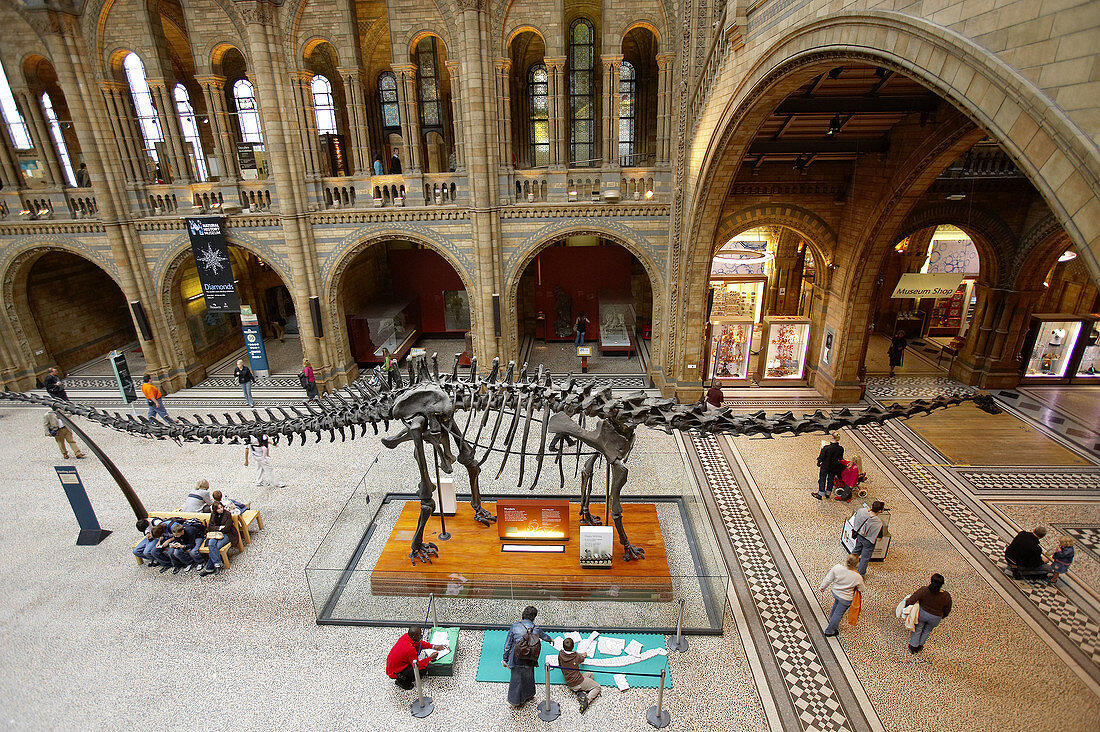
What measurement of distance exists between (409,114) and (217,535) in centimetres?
1083

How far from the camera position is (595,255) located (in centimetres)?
1900

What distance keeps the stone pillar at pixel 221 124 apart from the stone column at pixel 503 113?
24.5 ft

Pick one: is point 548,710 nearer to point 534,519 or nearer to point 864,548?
point 534,519

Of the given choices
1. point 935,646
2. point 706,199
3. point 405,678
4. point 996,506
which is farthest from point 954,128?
point 405,678

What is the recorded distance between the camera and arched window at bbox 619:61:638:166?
57.8ft

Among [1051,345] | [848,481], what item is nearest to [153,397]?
[848,481]

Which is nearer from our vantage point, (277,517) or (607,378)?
(277,517)

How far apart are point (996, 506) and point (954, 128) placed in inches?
286

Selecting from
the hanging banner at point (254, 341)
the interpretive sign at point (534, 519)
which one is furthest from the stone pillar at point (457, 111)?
the interpretive sign at point (534, 519)

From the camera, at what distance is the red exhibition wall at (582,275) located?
18969 mm

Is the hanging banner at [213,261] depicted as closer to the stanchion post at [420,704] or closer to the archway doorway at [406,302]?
the archway doorway at [406,302]

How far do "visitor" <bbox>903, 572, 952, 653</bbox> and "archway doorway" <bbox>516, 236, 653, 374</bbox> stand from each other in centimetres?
1132

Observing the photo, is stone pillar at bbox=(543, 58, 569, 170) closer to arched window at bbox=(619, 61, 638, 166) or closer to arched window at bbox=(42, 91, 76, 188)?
arched window at bbox=(619, 61, 638, 166)

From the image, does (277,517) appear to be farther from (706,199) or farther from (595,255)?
(595,255)
